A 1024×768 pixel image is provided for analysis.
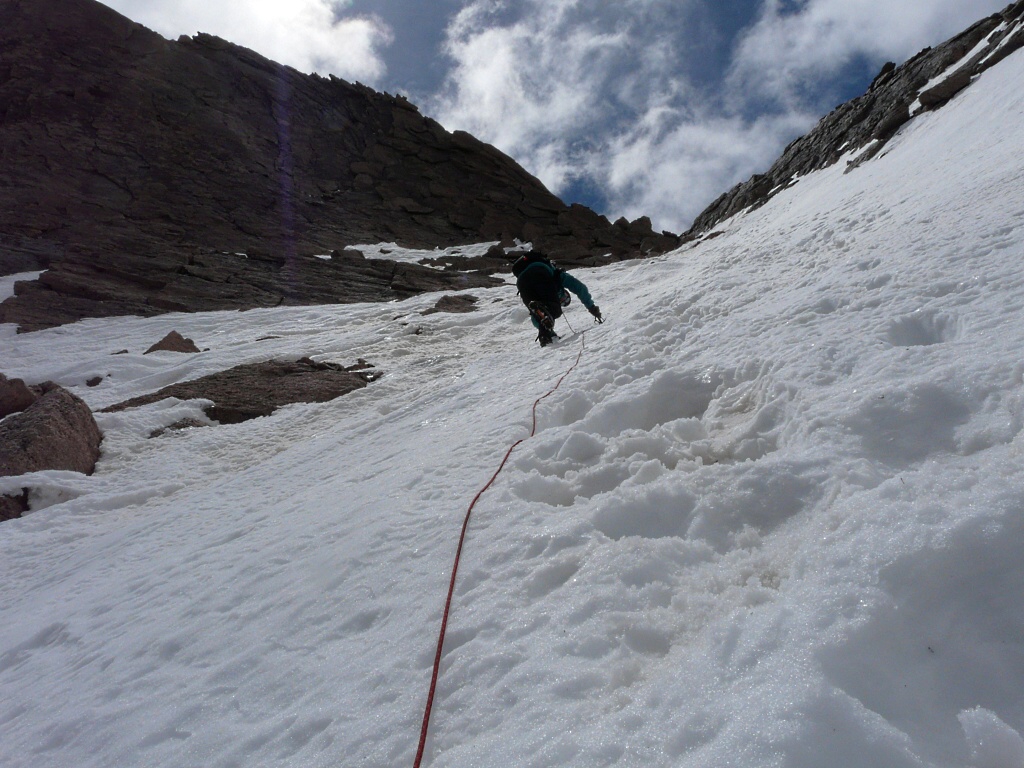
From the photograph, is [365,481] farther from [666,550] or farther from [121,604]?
[666,550]

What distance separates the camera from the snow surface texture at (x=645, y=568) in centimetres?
205

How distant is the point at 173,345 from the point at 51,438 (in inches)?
273

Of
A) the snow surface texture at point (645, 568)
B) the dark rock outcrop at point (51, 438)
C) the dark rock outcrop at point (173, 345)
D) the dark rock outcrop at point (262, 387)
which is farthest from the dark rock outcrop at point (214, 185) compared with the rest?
the snow surface texture at point (645, 568)

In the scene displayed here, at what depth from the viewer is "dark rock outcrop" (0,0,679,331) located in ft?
71.7

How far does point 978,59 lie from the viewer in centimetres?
1633

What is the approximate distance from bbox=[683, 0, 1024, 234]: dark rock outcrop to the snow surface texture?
1152 centimetres

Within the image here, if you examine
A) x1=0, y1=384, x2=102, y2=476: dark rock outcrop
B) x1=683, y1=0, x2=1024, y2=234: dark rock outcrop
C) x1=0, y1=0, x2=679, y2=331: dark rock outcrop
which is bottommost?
x1=0, y1=384, x2=102, y2=476: dark rock outcrop

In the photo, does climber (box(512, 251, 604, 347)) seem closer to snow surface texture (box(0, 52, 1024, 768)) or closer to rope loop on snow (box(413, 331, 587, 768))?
snow surface texture (box(0, 52, 1024, 768))

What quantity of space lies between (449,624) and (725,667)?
1.38 meters

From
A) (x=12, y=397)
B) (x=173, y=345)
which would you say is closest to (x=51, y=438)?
(x=12, y=397)

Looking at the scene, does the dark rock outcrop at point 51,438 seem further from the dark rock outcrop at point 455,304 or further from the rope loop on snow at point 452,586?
the dark rock outcrop at point 455,304

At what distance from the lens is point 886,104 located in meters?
20.8

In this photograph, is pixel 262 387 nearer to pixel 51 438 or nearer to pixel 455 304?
pixel 51 438

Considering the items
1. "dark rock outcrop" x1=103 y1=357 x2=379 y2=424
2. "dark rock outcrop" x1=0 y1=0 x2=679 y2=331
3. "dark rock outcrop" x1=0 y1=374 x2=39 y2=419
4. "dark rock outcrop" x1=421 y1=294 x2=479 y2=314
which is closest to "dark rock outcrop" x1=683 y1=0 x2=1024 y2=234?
"dark rock outcrop" x1=0 y1=0 x2=679 y2=331
